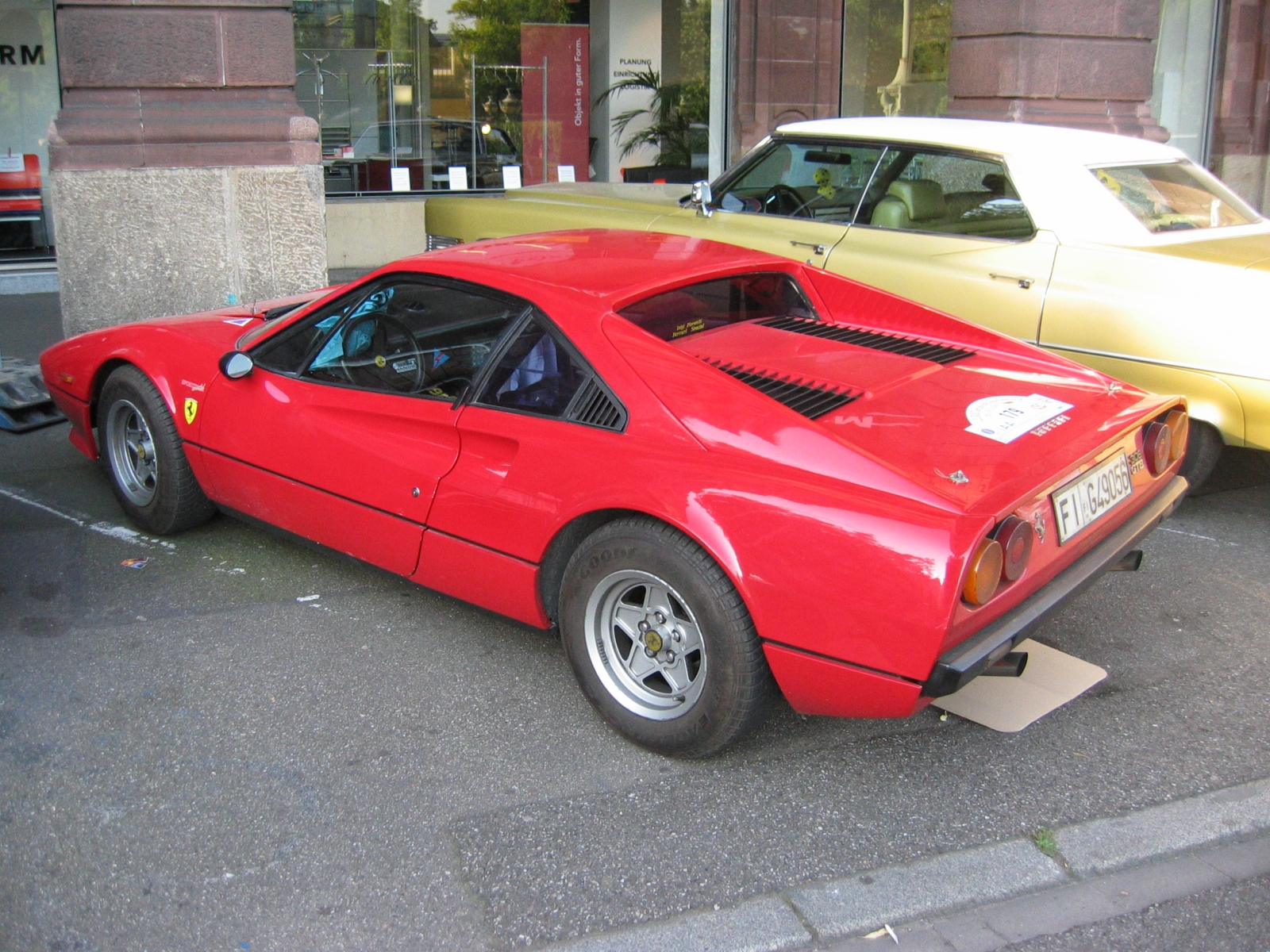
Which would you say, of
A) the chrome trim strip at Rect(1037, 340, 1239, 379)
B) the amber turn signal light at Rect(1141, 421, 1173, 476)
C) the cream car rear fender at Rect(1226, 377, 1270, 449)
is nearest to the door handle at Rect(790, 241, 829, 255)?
the chrome trim strip at Rect(1037, 340, 1239, 379)

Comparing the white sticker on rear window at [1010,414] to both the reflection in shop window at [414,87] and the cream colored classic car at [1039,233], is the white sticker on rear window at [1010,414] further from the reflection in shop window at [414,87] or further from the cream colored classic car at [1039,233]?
the reflection in shop window at [414,87]

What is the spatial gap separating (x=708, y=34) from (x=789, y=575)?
464 inches

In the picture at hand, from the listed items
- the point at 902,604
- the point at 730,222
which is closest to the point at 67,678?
the point at 902,604

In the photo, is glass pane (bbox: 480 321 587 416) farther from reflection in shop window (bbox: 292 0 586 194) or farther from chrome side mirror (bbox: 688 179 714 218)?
reflection in shop window (bbox: 292 0 586 194)

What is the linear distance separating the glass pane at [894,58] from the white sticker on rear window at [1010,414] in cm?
1071

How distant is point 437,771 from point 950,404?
5.99 feet

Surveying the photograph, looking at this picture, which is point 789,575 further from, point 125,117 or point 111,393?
point 125,117

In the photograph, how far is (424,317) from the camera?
407 centimetres

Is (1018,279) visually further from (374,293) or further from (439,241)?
(439,241)

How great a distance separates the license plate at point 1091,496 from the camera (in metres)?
3.27

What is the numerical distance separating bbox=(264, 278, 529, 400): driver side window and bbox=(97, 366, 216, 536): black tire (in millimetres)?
676

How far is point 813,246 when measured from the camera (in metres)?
6.34

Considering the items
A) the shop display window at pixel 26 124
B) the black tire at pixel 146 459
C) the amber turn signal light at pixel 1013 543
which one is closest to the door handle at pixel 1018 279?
the amber turn signal light at pixel 1013 543

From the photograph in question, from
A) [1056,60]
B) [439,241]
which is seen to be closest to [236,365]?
[439,241]
